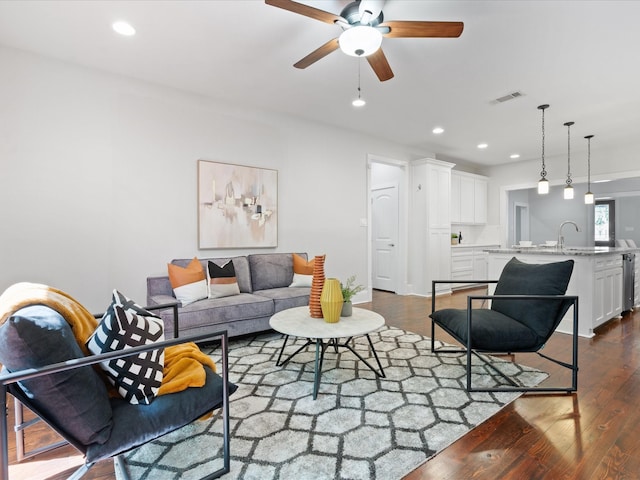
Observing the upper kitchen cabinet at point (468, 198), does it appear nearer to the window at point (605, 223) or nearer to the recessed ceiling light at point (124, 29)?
the window at point (605, 223)

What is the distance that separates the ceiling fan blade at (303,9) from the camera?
187 centimetres

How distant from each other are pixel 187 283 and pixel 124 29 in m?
2.15

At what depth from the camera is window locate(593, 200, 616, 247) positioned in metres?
8.03

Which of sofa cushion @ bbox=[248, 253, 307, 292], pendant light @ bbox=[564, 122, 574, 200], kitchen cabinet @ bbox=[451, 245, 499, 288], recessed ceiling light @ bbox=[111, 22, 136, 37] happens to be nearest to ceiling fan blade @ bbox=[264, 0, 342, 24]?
recessed ceiling light @ bbox=[111, 22, 136, 37]

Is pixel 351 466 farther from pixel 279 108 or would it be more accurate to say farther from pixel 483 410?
pixel 279 108

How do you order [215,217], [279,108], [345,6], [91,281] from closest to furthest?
[345,6] → [91,281] → [215,217] → [279,108]

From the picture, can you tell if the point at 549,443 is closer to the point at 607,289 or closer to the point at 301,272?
the point at 301,272

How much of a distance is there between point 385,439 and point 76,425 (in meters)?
1.38

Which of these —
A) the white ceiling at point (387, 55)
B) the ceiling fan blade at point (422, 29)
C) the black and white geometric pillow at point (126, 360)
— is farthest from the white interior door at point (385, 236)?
the black and white geometric pillow at point (126, 360)

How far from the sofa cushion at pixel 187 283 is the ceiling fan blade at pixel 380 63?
2.41m

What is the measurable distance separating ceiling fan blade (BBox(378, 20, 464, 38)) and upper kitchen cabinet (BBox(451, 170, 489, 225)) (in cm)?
504

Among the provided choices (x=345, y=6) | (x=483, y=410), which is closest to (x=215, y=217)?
(x=345, y=6)

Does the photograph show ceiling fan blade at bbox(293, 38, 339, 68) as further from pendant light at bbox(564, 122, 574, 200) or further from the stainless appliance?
the stainless appliance

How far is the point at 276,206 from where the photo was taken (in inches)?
170
